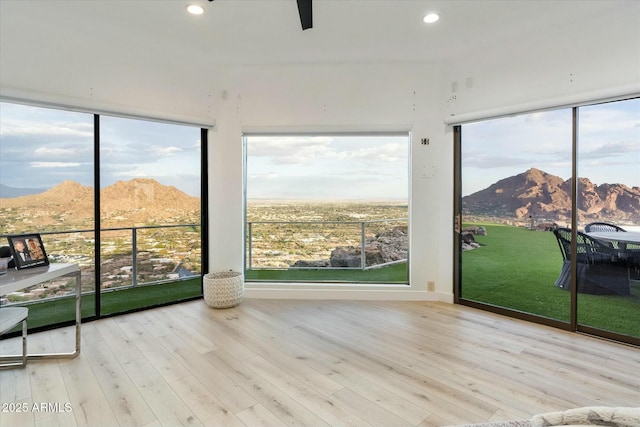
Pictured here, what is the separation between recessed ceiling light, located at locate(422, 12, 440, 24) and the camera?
2.88m

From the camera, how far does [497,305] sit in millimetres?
3574

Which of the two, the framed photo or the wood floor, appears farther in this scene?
the framed photo

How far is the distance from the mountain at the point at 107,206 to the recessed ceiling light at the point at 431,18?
129 inches

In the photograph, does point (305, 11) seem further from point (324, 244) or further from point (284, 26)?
point (324, 244)

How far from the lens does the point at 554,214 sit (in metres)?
3.26

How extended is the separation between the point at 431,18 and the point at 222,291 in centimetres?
351

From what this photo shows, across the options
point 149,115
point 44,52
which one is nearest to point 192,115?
point 149,115

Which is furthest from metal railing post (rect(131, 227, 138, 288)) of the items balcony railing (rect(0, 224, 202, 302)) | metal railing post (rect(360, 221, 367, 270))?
metal railing post (rect(360, 221, 367, 270))

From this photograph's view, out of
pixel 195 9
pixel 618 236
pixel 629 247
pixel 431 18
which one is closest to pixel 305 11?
pixel 195 9

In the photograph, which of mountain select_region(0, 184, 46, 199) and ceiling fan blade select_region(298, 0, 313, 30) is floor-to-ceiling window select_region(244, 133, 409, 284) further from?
mountain select_region(0, 184, 46, 199)

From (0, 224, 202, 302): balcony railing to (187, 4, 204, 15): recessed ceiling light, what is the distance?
7.94 feet

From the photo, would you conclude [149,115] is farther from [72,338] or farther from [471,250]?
[471,250]

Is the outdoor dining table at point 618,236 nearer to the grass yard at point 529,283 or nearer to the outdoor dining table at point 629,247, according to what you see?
the outdoor dining table at point 629,247

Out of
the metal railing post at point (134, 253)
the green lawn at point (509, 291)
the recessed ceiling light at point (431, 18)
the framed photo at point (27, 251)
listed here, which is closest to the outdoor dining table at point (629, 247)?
the green lawn at point (509, 291)
